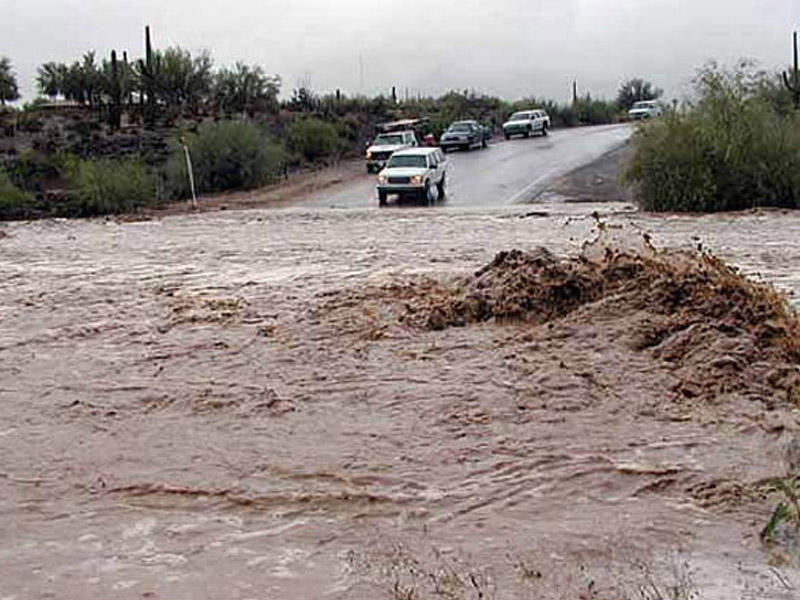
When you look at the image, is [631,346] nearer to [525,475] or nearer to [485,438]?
[485,438]

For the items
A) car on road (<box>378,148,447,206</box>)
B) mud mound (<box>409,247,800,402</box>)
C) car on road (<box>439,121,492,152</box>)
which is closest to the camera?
mud mound (<box>409,247,800,402</box>)

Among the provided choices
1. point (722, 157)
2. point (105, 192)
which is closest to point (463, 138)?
point (105, 192)

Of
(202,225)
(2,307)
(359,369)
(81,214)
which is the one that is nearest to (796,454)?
(359,369)

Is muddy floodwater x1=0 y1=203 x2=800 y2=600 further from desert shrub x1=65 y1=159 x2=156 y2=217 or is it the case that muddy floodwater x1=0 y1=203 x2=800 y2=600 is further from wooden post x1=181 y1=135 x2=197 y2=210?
wooden post x1=181 y1=135 x2=197 y2=210

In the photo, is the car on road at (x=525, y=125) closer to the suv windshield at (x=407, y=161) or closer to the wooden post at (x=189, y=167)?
the wooden post at (x=189, y=167)

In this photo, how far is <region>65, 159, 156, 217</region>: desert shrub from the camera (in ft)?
124

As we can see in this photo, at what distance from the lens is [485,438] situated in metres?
9.42

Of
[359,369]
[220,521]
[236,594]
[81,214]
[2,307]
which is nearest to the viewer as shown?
[236,594]

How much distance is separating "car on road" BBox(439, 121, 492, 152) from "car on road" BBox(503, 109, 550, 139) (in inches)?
290

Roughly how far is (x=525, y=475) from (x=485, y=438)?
996 millimetres

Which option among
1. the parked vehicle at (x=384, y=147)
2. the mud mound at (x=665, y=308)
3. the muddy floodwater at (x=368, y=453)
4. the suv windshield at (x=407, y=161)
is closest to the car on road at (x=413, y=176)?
the suv windshield at (x=407, y=161)

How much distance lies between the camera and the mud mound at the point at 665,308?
10.9 metres

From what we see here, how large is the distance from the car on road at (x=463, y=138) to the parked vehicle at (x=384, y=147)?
864 cm

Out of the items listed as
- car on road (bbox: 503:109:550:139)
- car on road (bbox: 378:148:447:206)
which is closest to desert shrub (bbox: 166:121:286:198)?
car on road (bbox: 378:148:447:206)
